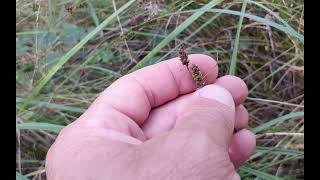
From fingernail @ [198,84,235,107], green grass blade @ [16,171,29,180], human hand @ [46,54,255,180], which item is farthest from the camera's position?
green grass blade @ [16,171,29,180]

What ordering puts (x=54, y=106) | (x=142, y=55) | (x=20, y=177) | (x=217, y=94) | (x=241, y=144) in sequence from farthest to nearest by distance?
(x=142, y=55), (x=54, y=106), (x=20, y=177), (x=241, y=144), (x=217, y=94)

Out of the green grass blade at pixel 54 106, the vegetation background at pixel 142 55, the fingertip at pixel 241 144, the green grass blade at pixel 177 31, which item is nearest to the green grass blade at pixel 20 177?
the vegetation background at pixel 142 55

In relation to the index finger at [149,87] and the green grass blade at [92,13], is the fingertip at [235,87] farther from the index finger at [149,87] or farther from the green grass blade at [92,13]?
the green grass blade at [92,13]

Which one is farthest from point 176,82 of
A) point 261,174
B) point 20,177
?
point 20,177

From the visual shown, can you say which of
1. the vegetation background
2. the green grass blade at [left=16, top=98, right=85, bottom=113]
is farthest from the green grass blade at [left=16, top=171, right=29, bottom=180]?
the green grass blade at [left=16, top=98, right=85, bottom=113]

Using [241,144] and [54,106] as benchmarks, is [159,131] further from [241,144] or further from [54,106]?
[54,106]

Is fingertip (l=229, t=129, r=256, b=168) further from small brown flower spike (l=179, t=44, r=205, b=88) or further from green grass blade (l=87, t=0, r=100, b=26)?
green grass blade (l=87, t=0, r=100, b=26)
